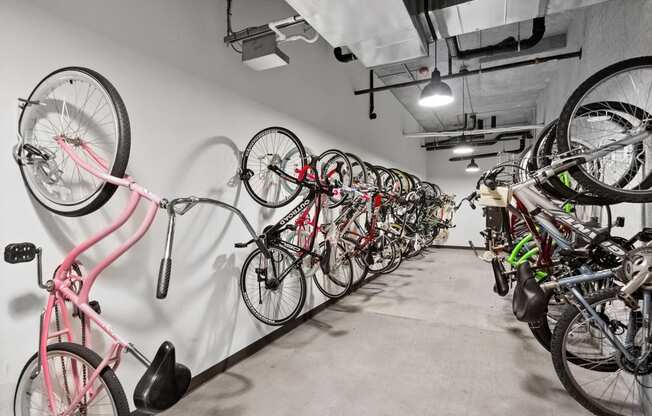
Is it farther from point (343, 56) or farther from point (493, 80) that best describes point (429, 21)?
point (493, 80)

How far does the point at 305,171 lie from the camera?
2672 mm

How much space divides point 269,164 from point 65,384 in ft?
6.15

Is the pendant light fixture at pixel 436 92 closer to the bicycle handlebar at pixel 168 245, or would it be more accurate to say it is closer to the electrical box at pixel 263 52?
the electrical box at pixel 263 52

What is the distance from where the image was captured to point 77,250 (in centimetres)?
138

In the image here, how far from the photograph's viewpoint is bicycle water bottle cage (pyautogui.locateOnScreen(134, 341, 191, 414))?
120 centimetres

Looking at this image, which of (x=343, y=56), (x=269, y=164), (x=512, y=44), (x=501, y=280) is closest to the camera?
(x=269, y=164)

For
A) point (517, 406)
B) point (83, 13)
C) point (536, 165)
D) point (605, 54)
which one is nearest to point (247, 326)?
point (517, 406)

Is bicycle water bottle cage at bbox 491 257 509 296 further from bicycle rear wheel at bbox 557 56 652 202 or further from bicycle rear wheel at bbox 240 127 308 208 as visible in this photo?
bicycle rear wheel at bbox 240 127 308 208

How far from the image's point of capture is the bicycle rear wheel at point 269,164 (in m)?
2.64

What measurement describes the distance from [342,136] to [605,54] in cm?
280

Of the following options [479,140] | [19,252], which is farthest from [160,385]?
[479,140]

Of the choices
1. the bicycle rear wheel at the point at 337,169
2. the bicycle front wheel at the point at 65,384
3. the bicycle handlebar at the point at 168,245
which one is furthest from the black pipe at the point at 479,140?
the bicycle front wheel at the point at 65,384

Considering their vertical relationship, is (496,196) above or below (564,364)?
above

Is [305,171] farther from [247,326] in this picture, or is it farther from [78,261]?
[78,261]
